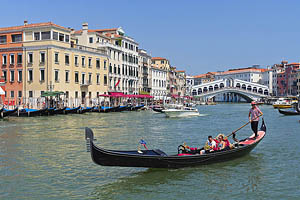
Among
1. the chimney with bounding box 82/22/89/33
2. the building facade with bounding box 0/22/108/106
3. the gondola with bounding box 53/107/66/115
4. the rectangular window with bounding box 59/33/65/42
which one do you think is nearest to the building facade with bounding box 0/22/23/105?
the building facade with bounding box 0/22/108/106

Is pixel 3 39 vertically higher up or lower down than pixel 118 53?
higher up

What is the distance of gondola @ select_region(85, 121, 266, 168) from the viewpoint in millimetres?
6152

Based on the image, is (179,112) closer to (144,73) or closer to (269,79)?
(144,73)

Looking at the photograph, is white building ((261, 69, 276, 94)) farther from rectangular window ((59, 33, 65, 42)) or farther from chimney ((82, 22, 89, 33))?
rectangular window ((59, 33, 65, 42))

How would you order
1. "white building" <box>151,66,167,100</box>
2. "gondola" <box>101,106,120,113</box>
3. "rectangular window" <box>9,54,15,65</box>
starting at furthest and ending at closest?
"white building" <box>151,66,167,100</box> < "gondola" <box>101,106,120,113</box> < "rectangular window" <box>9,54,15,65</box>

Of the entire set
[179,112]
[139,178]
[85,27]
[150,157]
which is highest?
[85,27]

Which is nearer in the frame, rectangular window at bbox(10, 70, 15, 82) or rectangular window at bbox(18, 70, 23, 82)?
rectangular window at bbox(18, 70, 23, 82)

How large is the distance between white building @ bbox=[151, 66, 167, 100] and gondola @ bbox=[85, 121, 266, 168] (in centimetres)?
3809

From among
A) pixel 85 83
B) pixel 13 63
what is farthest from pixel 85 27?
pixel 13 63

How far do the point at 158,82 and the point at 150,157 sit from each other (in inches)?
1708

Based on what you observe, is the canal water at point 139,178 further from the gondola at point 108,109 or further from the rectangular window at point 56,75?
the gondola at point 108,109

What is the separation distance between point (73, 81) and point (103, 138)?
1753cm

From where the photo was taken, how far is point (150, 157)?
6.50 meters

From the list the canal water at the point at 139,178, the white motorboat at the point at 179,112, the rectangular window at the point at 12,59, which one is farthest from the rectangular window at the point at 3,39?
the canal water at the point at 139,178
